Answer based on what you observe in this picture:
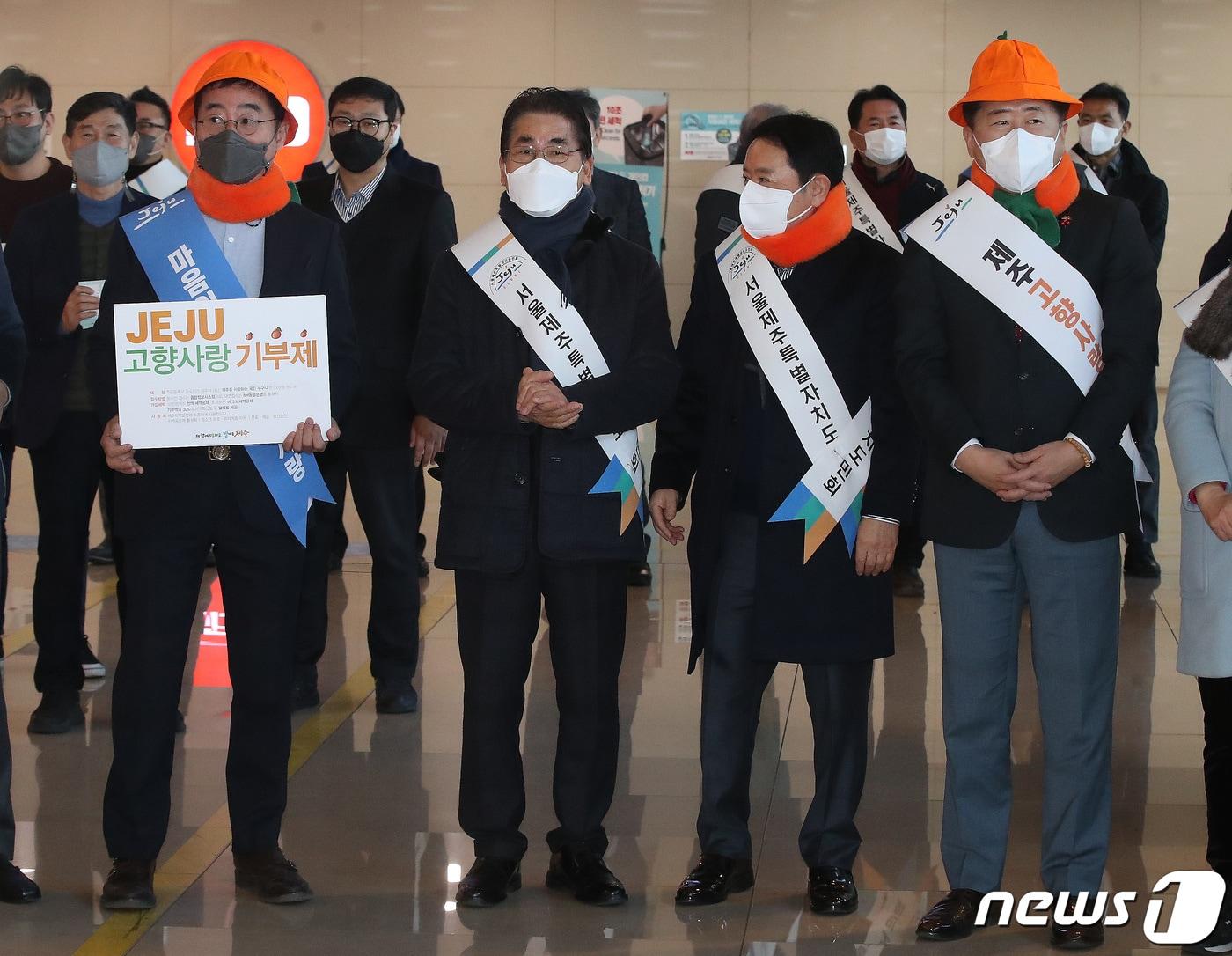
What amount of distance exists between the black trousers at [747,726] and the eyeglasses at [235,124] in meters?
1.30

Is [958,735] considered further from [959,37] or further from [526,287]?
[959,37]

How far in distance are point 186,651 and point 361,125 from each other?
7.03 feet

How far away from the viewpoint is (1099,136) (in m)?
7.09

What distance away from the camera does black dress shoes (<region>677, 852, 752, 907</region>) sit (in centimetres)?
349

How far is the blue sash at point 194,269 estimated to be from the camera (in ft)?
11.0

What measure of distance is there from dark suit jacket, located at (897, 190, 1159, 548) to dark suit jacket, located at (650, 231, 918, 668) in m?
0.15

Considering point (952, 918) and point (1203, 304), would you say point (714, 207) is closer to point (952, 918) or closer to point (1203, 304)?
point (1203, 304)

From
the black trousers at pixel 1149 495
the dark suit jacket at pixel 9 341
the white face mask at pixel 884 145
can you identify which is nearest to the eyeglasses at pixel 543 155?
the dark suit jacket at pixel 9 341

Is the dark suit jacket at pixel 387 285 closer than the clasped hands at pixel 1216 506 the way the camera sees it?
No

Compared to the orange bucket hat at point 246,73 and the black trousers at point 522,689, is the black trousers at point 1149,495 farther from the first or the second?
the orange bucket hat at point 246,73

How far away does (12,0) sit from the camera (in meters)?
11.3

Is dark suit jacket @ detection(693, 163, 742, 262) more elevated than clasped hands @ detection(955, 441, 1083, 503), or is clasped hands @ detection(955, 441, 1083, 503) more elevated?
dark suit jacket @ detection(693, 163, 742, 262)

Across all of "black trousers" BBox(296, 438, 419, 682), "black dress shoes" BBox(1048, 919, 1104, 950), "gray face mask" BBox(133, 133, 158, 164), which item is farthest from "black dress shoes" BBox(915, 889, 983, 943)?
"gray face mask" BBox(133, 133, 158, 164)

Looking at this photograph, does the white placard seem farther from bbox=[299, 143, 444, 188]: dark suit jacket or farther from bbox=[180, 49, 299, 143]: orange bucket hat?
bbox=[299, 143, 444, 188]: dark suit jacket
